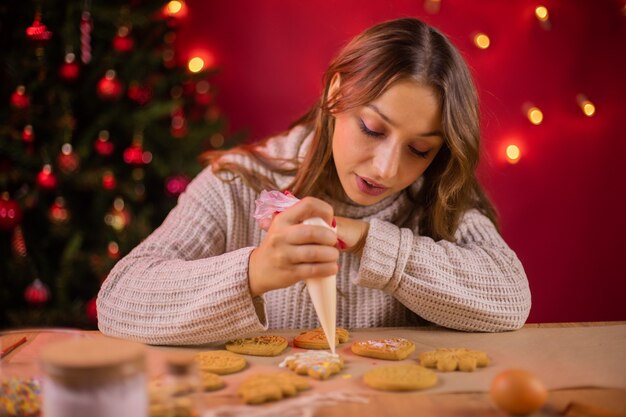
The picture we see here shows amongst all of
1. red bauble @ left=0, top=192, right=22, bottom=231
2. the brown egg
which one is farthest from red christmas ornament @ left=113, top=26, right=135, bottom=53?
the brown egg

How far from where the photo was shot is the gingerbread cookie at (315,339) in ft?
3.88

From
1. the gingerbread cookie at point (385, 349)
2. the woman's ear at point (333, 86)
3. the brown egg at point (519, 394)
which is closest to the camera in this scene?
the brown egg at point (519, 394)

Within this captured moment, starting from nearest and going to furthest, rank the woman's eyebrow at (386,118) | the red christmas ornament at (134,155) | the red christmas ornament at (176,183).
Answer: the woman's eyebrow at (386,118) → the red christmas ornament at (134,155) → the red christmas ornament at (176,183)

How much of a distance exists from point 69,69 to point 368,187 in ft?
4.00

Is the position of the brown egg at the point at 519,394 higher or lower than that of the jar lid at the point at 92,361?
lower

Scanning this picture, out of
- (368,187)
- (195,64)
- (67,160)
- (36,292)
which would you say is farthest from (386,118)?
(195,64)

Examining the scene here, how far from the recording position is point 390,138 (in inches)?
49.6

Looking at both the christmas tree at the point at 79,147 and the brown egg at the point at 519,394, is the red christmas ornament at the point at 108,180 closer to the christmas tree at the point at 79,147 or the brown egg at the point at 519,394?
the christmas tree at the point at 79,147

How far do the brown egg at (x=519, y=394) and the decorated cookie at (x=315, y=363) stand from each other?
0.84 feet

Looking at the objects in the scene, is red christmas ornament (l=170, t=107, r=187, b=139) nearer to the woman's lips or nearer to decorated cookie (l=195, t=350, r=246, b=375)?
the woman's lips

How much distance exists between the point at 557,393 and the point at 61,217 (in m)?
1.71

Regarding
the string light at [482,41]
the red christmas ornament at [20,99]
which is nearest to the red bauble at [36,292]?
the red christmas ornament at [20,99]

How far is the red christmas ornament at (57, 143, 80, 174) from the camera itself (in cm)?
214

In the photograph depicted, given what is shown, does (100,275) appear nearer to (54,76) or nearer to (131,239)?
(131,239)
